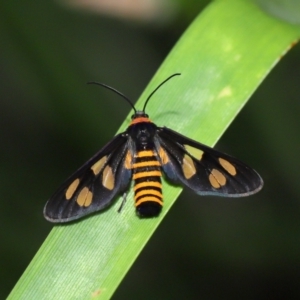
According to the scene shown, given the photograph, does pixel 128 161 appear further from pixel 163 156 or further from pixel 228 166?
pixel 228 166

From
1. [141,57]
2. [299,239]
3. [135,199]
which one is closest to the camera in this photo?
[135,199]

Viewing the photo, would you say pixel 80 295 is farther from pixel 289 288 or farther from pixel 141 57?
pixel 141 57

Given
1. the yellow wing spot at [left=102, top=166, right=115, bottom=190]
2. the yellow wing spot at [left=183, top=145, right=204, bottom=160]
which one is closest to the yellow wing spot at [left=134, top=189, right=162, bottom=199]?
the yellow wing spot at [left=102, top=166, right=115, bottom=190]

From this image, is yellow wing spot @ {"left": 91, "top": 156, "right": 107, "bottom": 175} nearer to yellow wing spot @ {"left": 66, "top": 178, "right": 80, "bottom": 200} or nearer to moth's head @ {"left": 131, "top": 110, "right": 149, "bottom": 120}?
yellow wing spot @ {"left": 66, "top": 178, "right": 80, "bottom": 200}

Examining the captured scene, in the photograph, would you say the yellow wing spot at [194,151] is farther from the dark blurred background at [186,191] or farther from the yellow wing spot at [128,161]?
the dark blurred background at [186,191]

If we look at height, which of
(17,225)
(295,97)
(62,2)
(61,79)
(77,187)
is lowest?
(17,225)

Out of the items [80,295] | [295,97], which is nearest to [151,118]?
[80,295]
